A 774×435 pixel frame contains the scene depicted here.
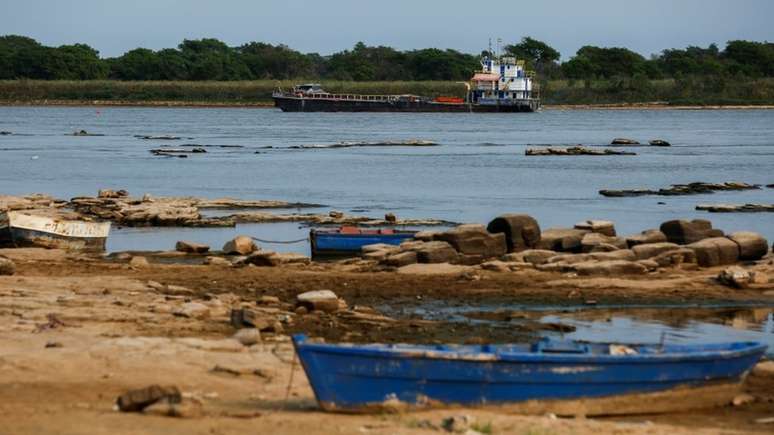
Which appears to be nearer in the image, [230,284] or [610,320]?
[610,320]

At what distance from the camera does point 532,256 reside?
73.6 feet

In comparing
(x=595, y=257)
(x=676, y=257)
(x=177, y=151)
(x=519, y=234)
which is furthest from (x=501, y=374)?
(x=177, y=151)

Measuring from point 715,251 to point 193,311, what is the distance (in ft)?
32.1

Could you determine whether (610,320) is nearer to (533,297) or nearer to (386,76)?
(533,297)

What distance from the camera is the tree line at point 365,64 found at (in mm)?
160750

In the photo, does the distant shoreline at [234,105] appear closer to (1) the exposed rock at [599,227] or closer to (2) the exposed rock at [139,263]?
(1) the exposed rock at [599,227]

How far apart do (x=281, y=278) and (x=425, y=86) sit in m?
133

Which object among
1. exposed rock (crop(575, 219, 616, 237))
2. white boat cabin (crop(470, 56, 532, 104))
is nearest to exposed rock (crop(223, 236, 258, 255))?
exposed rock (crop(575, 219, 616, 237))

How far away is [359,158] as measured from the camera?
60125mm

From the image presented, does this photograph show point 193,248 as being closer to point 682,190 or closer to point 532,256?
point 532,256

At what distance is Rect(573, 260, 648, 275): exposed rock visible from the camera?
834 inches

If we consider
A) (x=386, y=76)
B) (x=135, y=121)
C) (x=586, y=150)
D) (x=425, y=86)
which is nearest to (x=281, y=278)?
(x=586, y=150)

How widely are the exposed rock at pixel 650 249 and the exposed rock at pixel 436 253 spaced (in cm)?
289

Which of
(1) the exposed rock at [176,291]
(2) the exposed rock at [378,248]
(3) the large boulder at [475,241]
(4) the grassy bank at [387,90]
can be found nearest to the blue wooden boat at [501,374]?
(1) the exposed rock at [176,291]
